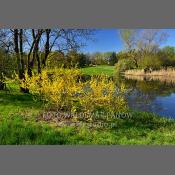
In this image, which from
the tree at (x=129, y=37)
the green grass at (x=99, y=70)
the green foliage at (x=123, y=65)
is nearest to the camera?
the tree at (x=129, y=37)

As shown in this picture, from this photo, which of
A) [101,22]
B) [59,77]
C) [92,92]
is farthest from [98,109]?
[101,22]

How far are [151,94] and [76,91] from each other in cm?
245

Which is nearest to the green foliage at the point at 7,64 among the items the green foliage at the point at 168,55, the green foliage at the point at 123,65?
the green foliage at the point at 123,65

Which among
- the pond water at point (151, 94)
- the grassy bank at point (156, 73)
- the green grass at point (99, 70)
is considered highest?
the green grass at point (99, 70)

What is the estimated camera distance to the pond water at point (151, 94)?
442 inches

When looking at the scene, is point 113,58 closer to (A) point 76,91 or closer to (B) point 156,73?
(A) point 76,91

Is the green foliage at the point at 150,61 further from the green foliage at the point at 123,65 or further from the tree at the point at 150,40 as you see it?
the green foliage at the point at 123,65

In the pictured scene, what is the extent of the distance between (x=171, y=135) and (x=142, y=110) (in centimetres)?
141

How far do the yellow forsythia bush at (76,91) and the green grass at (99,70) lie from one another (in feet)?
0.46

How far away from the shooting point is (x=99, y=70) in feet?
35.8

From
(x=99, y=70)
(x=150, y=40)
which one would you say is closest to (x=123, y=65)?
(x=99, y=70)

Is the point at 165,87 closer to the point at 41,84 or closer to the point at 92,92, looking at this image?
the point at 92,92

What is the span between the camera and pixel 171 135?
9.97 metres

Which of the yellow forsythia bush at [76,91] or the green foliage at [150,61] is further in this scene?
the green foliage at [150,61]
